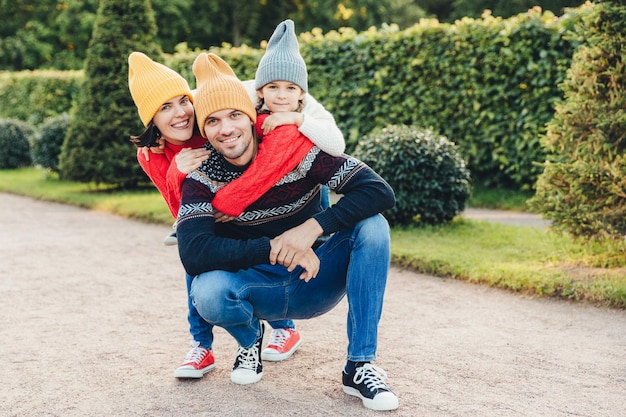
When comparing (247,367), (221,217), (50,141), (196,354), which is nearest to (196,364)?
(196,354)

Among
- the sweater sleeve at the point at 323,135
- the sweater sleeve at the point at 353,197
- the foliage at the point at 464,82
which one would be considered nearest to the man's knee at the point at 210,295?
the sweater sleeve at the point at 353,197

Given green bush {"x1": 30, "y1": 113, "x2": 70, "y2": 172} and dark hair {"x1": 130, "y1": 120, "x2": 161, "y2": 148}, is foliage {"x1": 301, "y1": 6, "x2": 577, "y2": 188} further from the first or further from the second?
dark hair {"x1": 130, "y1": 120, "x2": 161, "y2": 148}

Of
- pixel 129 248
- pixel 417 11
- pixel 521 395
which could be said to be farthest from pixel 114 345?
pixel 417 11

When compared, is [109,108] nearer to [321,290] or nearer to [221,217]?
[221,217]

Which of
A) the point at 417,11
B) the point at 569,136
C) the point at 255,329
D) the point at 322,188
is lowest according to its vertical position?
the point at 255,329

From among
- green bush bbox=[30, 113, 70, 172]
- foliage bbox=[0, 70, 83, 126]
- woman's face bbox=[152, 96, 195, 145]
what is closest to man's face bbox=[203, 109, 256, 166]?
woman's face bbox=[152, 96, 195, 145]

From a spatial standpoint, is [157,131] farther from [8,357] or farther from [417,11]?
[417,11]

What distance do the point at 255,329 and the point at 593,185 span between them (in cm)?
326

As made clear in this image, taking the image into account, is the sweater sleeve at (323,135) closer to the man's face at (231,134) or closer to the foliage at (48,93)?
the man's face at (231,134)

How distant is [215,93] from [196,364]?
1.34m

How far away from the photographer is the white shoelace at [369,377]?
10.7 ft

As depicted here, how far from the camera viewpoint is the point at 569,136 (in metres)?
5.82

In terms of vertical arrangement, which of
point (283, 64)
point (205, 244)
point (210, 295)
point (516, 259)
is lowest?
point (516, 259)

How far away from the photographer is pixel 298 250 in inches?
131
